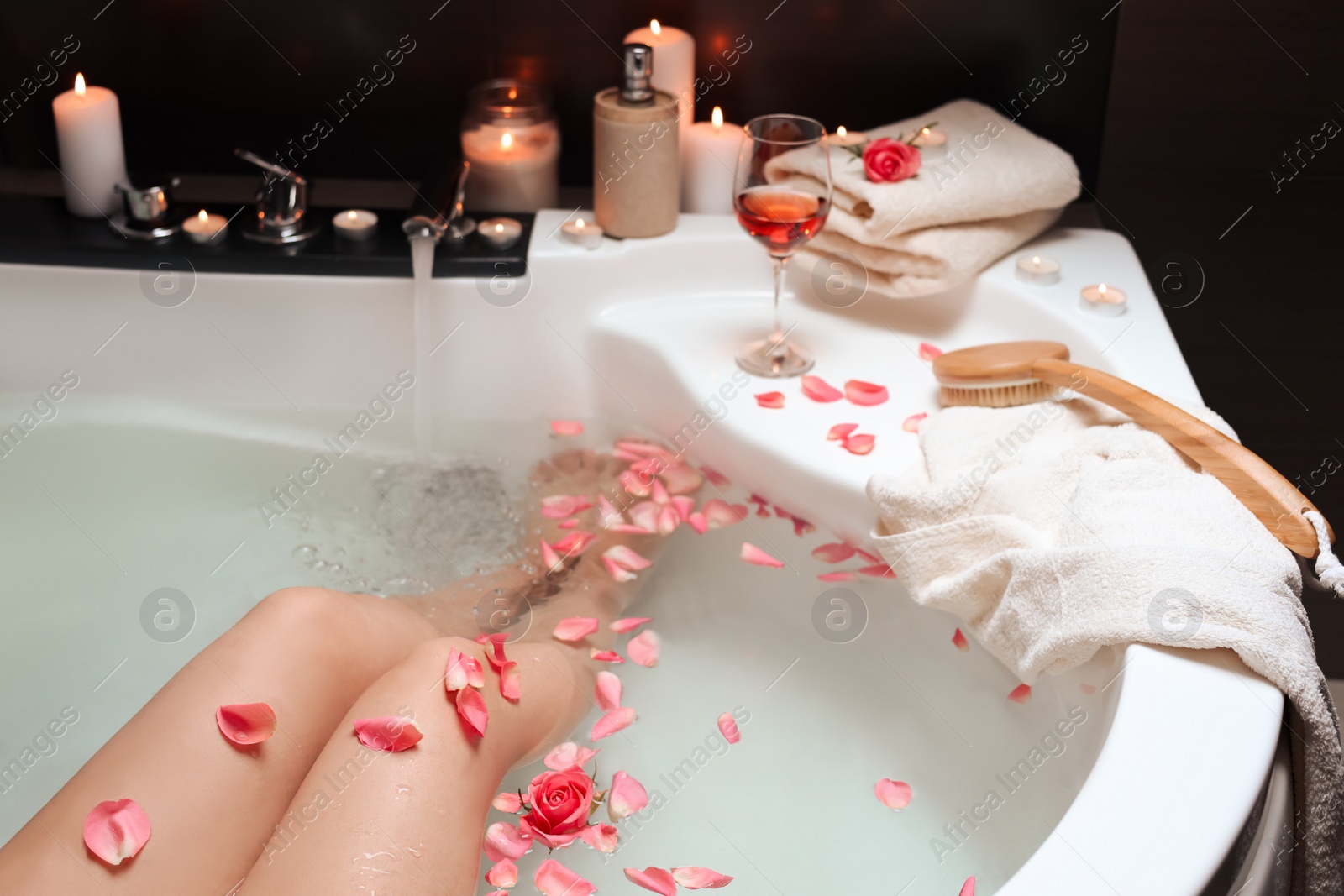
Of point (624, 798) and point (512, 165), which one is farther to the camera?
point (512, 165)

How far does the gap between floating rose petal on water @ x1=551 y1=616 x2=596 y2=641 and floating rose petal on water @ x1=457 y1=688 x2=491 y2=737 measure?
9.2 inches

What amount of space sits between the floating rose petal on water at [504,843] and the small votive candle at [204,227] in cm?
90

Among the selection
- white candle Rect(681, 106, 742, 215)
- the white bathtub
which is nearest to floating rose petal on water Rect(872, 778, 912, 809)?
the white bathtub

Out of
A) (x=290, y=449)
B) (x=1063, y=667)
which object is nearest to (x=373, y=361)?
(x=290, y=449)

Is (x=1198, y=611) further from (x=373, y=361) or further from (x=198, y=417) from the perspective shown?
(x=198, y=417)

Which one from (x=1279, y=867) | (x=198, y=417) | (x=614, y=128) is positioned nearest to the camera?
(x=1279, y=867)

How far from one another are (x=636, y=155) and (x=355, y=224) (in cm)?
40

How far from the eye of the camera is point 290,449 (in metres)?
1.49

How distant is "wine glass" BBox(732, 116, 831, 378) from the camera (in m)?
1.23

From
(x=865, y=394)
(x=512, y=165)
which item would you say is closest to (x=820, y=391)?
(x=865, y=394)

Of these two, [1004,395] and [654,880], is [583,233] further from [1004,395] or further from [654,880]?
[654,880]

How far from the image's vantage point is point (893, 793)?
3.72 ft

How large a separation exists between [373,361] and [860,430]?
0.67m

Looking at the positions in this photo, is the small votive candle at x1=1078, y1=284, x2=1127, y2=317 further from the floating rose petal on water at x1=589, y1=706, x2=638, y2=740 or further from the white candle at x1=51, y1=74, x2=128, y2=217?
the white candle at x1=51, y1=74, x2=128, y2=217
